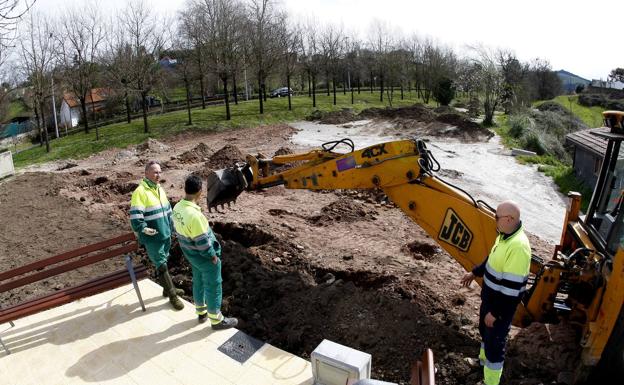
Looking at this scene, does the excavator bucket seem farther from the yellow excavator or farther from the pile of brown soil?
the pile of brown soil

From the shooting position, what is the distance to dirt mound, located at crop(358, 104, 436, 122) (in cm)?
2423

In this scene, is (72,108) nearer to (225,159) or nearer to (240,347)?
(225,159)

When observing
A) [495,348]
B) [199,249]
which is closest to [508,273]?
[495,348]

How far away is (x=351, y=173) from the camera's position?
17.3ft

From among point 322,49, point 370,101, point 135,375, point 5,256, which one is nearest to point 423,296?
point 135,375

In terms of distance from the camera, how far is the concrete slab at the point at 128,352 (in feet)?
14.5

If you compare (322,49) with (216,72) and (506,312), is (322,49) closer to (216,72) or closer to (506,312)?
(216,72)

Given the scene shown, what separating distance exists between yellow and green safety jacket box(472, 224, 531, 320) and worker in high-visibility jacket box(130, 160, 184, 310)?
3.72 m

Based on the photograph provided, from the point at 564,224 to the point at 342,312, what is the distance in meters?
2.69

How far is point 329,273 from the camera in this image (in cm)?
632

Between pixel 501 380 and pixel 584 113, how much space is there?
1419 inches

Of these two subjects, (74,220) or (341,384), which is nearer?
(341,384)

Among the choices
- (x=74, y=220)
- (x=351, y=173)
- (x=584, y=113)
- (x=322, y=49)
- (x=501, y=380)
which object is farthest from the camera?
(x=322, y=49)

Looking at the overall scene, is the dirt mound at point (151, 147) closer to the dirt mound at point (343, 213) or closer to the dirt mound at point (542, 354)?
the dirt mound at point (343, 213)
